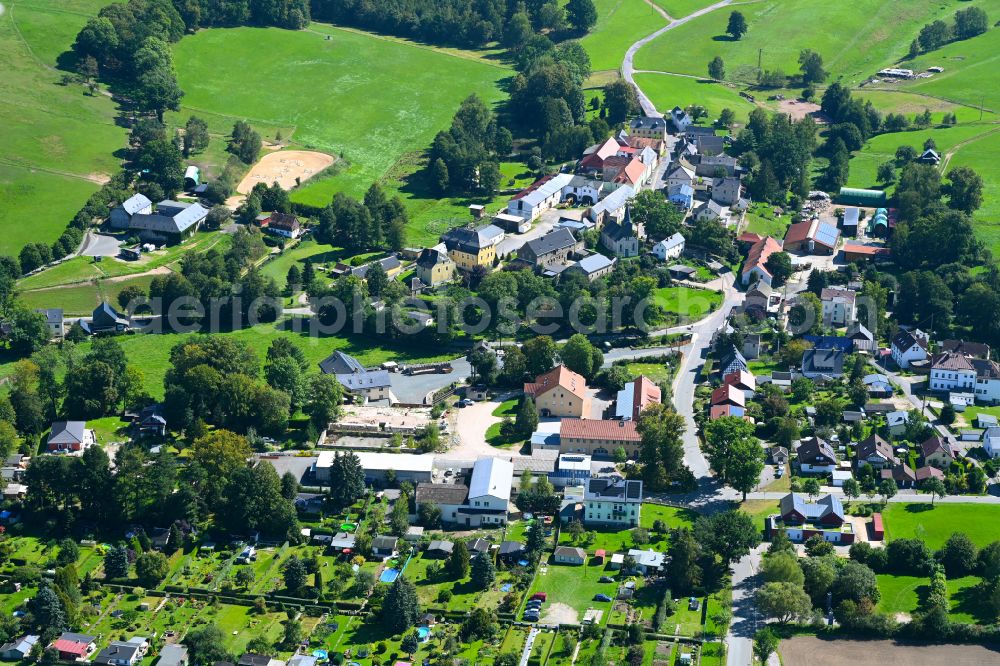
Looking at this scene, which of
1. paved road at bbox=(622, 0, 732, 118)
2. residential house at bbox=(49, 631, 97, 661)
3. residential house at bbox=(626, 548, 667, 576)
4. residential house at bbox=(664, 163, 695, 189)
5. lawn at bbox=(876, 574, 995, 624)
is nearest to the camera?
residential house at bbox=(49, 631, 97, 661)

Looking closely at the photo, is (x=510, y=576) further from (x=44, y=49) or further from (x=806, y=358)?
(x=44, y=49)

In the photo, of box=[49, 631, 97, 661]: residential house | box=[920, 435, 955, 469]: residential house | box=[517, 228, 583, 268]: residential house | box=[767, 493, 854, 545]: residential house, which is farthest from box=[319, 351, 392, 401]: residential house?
box=[920, 435, 955, 469]: residential house

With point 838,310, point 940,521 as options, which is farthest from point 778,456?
point 838,310

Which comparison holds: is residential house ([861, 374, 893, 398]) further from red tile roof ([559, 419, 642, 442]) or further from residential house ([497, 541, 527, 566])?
residential house ([497, 541, 527, 566])

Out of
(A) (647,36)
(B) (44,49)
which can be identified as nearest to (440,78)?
(A) (647,36)

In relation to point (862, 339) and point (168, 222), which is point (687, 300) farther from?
point (168, 222)

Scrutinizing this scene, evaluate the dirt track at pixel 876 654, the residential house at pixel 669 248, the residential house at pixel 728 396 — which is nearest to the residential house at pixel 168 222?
the residential house at pixel 669 248
